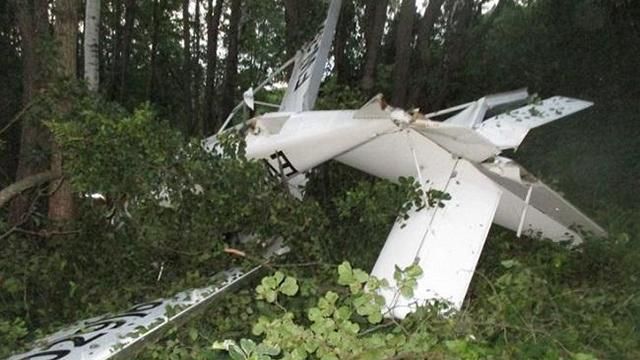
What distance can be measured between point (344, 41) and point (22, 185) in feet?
23.0

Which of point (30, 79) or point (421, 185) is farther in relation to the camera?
point (30, 79)

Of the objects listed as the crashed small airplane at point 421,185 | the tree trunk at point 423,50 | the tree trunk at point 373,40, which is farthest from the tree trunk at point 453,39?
the crashed small airplane at point 421,185

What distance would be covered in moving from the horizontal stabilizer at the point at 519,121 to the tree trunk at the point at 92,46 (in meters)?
3.64

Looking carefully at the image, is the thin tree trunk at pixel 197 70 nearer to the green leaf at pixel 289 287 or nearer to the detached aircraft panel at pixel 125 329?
the detached aircraft panel at pixel 125 329

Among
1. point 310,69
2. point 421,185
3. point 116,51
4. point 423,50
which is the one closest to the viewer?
point 421,185

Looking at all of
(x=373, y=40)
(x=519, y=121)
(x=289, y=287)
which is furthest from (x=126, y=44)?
(x=289, y=287)

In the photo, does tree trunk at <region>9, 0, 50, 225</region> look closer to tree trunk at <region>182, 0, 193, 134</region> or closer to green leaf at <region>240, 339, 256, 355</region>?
green leaf at <region>240, 339, 256, 355</region>

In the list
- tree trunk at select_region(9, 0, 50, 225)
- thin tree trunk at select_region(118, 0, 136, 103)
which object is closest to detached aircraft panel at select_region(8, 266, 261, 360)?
tree trunk at select_region(9, 0, 50, 225)

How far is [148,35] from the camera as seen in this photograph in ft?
54.2

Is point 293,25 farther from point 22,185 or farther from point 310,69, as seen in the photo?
point 22,185

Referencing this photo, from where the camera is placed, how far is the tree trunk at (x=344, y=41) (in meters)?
10.2

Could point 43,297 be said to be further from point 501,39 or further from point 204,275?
point 501,39

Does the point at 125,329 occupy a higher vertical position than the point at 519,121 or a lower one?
lower

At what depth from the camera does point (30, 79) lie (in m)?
5.75
